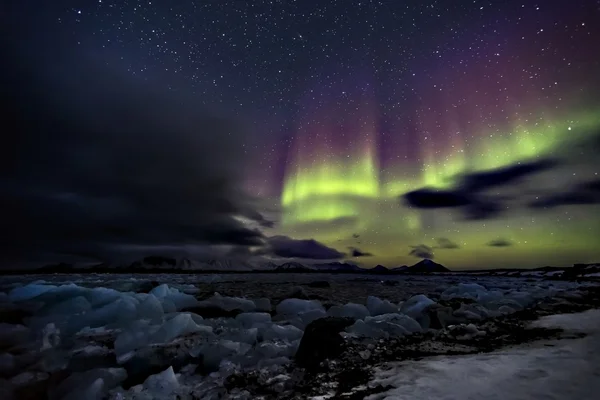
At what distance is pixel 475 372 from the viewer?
3586mm

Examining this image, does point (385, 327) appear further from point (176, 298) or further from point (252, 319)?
point (176, 298)

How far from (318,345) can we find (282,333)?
1.23 metres

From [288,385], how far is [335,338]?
5.67ft

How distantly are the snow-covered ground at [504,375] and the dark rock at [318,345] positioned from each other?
1056 mm

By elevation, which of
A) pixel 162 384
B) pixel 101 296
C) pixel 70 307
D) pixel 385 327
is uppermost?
pixel 101 296

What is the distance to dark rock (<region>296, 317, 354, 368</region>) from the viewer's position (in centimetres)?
495

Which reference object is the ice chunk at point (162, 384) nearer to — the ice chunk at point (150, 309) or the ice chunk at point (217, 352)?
the ice chunk at point (217, 352)

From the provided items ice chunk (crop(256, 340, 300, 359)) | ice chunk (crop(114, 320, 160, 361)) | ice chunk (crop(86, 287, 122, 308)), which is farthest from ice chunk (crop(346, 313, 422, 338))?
ice chunk (crop(86, 287, 122, 308))

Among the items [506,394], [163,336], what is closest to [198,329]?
[163,336]

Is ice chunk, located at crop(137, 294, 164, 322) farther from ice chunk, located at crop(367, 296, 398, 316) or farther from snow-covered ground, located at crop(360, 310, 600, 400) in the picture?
snow-covered ground, located at crop(360, 310, 600, 400)

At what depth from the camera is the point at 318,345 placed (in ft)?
17.4

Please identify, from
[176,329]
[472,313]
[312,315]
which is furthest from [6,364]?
[472,313]

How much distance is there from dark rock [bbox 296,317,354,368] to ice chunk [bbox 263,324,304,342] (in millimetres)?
638

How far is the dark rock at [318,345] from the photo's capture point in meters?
4.95
